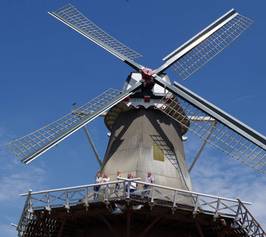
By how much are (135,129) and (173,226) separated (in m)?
4.71

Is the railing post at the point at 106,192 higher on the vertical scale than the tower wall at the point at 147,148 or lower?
lower

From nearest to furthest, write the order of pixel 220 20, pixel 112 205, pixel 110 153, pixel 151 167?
pixel 112 205, pixel 151 167, pixel 110 153, pixel 220 20

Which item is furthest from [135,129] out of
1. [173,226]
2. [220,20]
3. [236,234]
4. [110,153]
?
[220,20]

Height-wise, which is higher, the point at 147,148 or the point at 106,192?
the point at 147,148

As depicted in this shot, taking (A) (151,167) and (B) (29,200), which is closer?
(B) (29,200)

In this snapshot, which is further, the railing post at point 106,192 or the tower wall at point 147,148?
the tower wall at point 147,148

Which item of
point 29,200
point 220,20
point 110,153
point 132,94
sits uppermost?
point 220,20

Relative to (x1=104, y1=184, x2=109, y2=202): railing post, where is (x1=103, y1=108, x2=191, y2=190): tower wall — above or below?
above

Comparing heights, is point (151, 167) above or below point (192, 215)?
above

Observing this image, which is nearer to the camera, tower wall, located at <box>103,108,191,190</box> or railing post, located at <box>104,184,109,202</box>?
railing post, located at <box>104,184,109,202</box>

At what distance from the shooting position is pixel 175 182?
835 inches

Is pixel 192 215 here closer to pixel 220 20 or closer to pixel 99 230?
pixel 99 230

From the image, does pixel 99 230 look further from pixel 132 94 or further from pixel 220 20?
pixel 220 20

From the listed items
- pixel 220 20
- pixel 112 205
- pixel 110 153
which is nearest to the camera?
pixel 112 205
